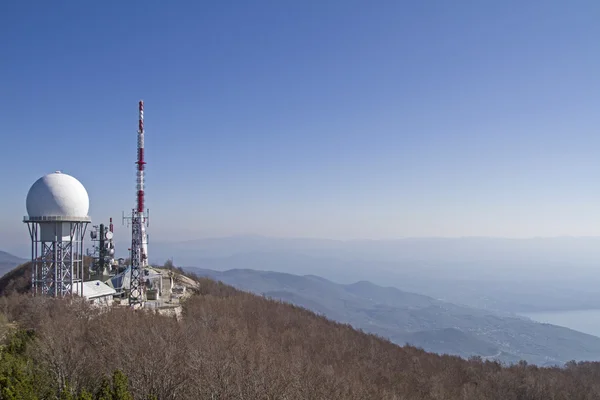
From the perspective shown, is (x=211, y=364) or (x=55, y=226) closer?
(x=211, y=364)

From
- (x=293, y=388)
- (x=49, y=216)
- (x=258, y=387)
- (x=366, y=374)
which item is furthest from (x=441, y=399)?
(x=49, y=216)

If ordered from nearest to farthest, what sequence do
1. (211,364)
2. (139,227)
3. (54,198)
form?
(211,364) → (54,198) → (139,227)

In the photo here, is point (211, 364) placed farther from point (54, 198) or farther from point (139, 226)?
point (139, 226)

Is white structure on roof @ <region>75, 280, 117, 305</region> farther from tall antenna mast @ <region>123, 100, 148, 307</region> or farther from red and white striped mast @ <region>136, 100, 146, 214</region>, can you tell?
red and white striped mast @ <region>136, 100, 146, 214</region>

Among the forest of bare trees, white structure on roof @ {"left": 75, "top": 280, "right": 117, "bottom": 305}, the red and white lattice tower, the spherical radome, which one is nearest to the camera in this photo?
the forest of bare trees

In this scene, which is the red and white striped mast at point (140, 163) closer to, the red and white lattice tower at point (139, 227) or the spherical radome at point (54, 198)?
the red and white lattice tower at point (139, 227)

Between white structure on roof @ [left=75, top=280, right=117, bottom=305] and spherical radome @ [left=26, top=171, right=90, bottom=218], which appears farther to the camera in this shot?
white structure on roof @ [left=75, top=280, right=117, bottom=305]

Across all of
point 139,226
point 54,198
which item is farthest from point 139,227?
point 54,198

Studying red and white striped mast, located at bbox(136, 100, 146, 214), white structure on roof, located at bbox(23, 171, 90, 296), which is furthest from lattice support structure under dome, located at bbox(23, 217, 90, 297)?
red and white striped mast, located at bbox(136, 100, 146, 214)

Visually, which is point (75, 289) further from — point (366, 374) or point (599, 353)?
point (599, 353)
